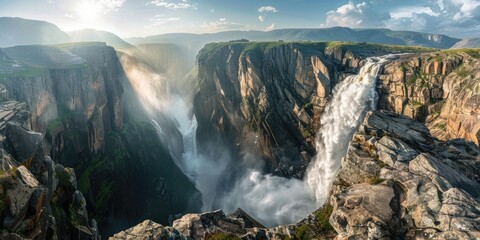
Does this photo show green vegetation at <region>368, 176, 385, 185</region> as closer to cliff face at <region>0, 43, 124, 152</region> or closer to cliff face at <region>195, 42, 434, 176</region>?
cliff face at <region>195, 42, 434, 176</region>

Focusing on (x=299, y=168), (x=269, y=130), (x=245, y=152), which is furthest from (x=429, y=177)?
(x=245, y=152)

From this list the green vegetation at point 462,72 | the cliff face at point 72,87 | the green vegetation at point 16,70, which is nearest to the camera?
the green vegetation at point 462,72

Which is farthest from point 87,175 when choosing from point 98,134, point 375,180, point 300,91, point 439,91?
point 439,91

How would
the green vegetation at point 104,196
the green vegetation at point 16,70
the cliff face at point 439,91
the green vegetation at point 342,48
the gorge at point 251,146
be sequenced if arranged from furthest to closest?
the green vegetation at point 342,48 < the green vegetation at point 104,196 < the green vegetation at point 16,70 < the cliff face at point 439,91 < the gorge at point 251,146

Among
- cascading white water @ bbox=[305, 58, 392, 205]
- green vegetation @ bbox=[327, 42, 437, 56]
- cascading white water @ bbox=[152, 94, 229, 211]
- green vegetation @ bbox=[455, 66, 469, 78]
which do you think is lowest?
cascading white water @ bbox=[152, 94, 229, 211]

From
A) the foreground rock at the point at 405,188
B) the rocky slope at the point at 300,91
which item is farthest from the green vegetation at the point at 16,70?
the foreground rock at the point at 405,188

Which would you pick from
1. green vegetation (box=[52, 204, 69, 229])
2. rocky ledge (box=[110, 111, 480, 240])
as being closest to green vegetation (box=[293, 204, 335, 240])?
rocky ledge (box=[110, 111, 480, 240])

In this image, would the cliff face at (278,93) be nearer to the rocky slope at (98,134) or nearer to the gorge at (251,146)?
the gorge at (251,146)
